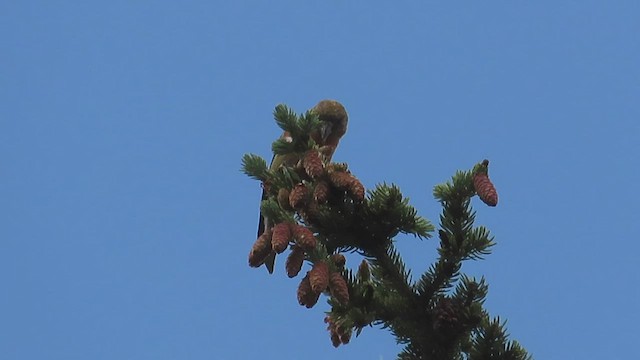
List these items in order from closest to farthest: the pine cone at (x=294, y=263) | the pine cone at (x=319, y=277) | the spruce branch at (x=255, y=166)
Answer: the pine cone at (x=319, y=277)
the pine cone at (x=294, y=263)
the spruce branch at (x=255, y=166)

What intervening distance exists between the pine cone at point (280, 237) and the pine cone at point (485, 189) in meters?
0.59

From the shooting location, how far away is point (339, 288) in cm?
262

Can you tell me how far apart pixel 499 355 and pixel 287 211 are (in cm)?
82

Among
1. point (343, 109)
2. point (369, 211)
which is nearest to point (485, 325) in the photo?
point (369, 211)

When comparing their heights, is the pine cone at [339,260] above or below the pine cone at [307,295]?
above

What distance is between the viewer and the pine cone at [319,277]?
2.53 metres

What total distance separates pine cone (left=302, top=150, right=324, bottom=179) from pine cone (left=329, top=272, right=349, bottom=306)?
1.30 feet

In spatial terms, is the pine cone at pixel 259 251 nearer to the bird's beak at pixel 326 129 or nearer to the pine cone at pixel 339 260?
the pine cone at pixel 339 260

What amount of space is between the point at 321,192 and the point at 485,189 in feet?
1.74

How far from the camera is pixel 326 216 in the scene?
292 centimetres

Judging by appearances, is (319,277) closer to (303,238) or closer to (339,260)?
(303,238)

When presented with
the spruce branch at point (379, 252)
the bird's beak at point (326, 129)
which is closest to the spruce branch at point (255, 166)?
the spruce branch at point (379, 252)

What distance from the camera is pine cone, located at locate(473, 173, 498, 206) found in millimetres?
2617

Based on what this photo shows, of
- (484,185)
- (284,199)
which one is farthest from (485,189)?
(284,199)
